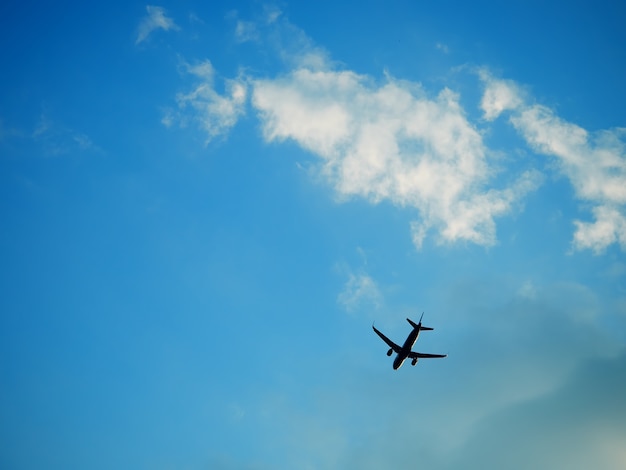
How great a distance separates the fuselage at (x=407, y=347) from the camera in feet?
260

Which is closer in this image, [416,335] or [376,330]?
[416,335]

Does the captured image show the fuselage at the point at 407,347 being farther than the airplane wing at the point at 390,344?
No

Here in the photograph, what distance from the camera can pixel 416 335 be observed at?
79250mm

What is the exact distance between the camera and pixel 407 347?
81812mm

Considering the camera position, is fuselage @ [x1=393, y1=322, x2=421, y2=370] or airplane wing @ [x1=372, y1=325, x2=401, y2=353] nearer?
fuselage @ [x1=393, y1=322, x2=421, y2=370]

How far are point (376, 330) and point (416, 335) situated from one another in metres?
9.58

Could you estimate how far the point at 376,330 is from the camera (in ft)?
284

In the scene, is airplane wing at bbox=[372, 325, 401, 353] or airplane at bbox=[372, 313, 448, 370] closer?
airplane at bbox=[372, 313, 448, 370]

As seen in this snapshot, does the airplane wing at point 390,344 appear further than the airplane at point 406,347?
Yes

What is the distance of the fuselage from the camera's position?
79250 mm
